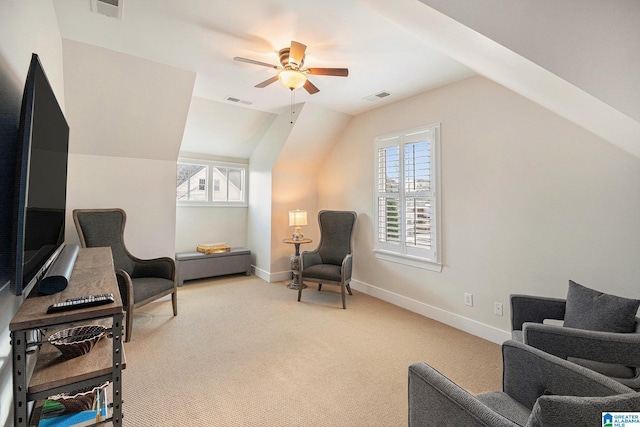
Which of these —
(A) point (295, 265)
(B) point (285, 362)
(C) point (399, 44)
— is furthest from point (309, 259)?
(C) point (399, 44)

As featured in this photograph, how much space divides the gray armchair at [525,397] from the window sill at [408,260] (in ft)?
6.88

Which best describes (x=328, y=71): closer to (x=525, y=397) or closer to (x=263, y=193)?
(x=525, y=397)

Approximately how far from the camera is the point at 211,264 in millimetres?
4992

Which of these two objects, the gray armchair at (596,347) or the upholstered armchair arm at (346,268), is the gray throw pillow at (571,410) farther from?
the upholstered armchair arm at (346,268)

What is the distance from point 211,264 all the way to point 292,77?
11.6ft

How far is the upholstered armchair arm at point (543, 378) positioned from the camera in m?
1.10

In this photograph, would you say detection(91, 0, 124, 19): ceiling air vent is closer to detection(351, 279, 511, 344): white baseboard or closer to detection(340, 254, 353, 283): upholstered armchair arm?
detection(340, 254, 353, 283): upholstered armchair arm

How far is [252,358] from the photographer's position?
2.57 meters

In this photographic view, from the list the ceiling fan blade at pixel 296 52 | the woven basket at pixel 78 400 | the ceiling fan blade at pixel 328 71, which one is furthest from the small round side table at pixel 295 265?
the woven basket at pixel 78 400

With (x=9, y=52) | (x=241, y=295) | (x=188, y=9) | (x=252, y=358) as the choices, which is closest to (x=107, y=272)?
(x=9, y=52)

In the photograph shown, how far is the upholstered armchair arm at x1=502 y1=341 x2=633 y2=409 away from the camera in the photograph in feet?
3.62

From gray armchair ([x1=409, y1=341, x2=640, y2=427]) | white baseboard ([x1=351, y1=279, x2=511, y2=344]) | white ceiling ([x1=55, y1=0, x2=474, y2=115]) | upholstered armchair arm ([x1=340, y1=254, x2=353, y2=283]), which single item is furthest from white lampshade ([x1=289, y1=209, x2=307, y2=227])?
gray armchair ([x1=409, y1=341, x2=640, y2=427])

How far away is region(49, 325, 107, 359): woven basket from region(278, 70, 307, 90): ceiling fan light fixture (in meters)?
2.31

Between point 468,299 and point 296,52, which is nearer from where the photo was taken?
point 296,52
